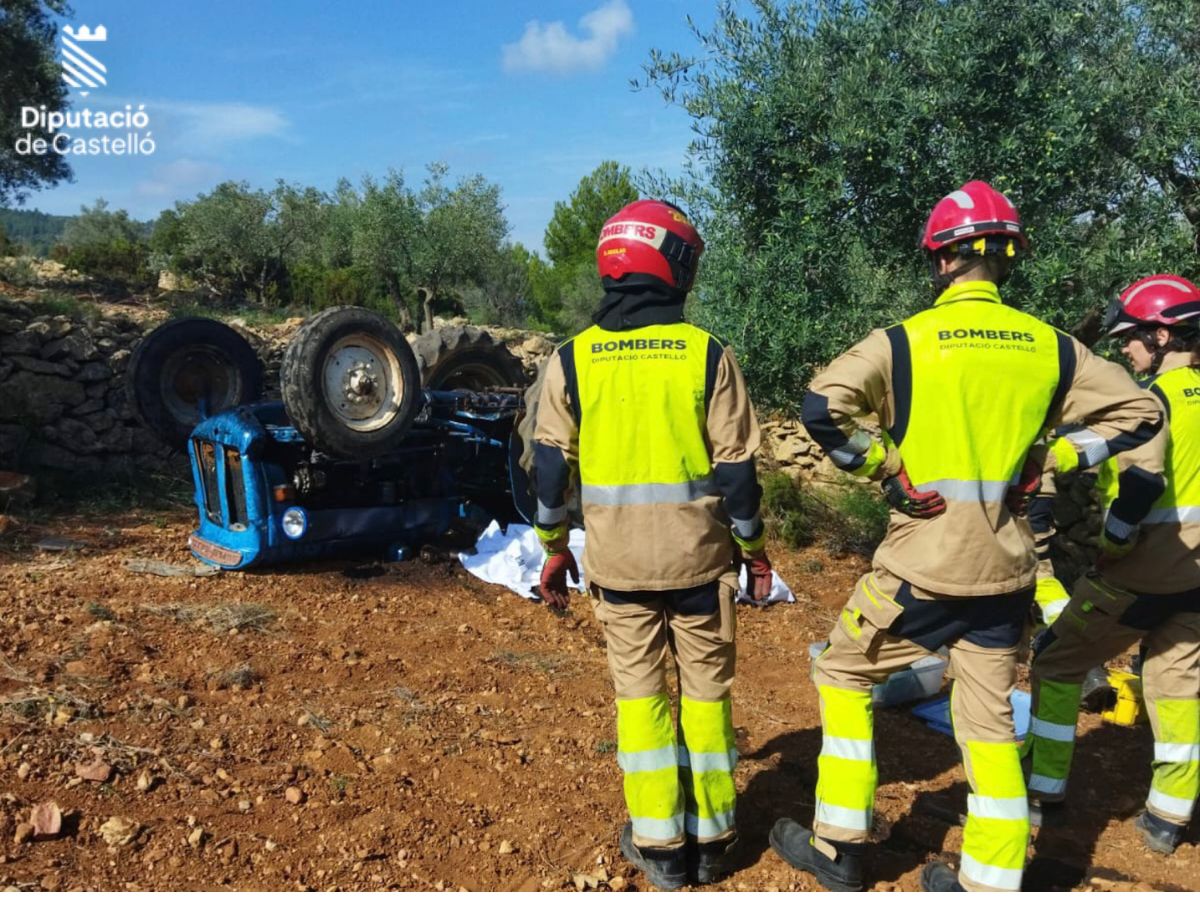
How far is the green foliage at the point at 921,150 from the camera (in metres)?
5.13

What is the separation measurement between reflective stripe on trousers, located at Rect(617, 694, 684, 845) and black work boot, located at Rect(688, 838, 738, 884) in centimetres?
13

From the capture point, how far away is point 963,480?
2801 millimetres

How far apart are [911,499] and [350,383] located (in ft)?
13.1

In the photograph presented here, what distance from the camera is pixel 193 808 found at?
3.36m

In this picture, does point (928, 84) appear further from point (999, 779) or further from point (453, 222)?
point (453, 222)

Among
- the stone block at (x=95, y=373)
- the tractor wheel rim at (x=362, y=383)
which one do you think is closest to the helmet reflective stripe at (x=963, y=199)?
the tractor wheel rim at (x=362, y=383)

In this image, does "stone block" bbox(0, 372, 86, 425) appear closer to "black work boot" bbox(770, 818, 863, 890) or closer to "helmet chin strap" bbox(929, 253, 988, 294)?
"black work boot" bbox(770, 818, 863, 890)

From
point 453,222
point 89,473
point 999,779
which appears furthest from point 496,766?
point 453,222

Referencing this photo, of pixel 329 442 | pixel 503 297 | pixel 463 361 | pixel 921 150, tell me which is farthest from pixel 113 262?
pixel 921 150

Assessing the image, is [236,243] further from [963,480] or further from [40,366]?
[963,480]

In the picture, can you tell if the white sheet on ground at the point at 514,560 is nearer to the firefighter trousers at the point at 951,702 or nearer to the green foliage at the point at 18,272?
the firefighter trousers at the point at 951,702

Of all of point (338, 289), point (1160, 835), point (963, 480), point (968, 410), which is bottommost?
point (1160, 835)

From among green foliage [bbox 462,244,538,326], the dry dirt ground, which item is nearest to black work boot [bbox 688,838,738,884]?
the dry dirt ground

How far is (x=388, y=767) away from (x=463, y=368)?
193 inches
